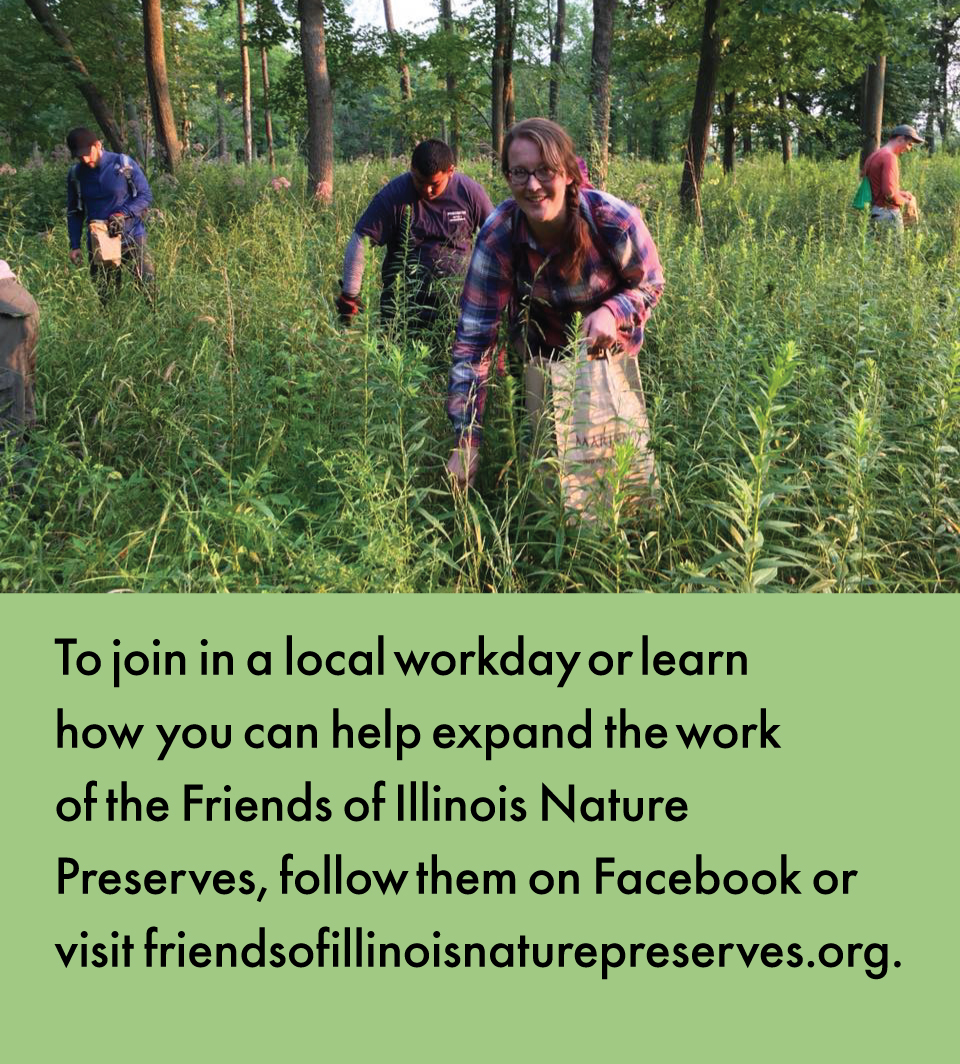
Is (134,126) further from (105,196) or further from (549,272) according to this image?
(549,272)

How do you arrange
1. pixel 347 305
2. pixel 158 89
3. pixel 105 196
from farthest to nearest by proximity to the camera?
pixel 158 89
pixel 105 196
pixel 347 305

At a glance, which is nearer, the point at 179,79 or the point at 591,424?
the point at 591,424

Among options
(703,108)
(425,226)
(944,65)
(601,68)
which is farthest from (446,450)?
(944,65)

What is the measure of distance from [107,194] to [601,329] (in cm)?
717

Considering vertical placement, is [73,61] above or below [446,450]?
above

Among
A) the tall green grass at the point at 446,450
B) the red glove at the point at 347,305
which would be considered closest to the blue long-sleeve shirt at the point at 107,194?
the tall green grass at the point at 446,450

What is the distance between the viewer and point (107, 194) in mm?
9062

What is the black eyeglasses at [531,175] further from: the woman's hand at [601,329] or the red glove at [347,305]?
the red glove at [347,305]

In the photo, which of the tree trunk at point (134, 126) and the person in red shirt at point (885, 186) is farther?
the tree trunk at point (134, 126)

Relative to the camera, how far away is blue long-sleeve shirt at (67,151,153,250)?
9.04 meters

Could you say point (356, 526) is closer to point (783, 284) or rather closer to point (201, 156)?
point (783, 284)

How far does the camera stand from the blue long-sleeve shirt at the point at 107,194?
9039 mm

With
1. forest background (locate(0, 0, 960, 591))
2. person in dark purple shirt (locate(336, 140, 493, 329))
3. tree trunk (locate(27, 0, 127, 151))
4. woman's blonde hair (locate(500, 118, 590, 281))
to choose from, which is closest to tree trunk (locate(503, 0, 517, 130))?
forest background (locate(0, 0, 960, 591))

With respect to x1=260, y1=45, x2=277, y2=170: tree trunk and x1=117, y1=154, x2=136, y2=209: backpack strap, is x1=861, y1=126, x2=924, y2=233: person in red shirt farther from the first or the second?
x1=260, y1=45, x2=277, y2=170: tree trunk
